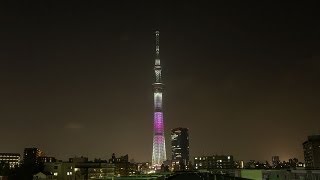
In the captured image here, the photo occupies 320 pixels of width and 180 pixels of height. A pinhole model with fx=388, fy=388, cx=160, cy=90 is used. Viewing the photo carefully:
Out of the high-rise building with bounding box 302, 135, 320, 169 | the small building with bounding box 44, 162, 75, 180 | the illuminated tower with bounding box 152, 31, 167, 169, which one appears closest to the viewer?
the small building with bounding box 44, 162, 75, 180

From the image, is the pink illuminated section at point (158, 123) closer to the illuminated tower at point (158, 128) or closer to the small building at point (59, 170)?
the illuminated tower at point (158, 128)

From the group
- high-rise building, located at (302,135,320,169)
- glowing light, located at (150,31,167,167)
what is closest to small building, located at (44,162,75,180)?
glowing light, located at (150,31,167,167)

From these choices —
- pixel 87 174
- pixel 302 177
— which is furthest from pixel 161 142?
pixel 302 177

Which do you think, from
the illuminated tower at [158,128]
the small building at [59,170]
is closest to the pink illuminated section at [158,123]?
the illuminated tower at [158,128]

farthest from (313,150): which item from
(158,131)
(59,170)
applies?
(59,170)

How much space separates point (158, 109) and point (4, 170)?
82465mm

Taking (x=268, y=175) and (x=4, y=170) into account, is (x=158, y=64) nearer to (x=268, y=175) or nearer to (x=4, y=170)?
(x=4, y=170)

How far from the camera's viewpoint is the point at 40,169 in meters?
83.4

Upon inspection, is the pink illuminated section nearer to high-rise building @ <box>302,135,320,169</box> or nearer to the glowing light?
the glowing light

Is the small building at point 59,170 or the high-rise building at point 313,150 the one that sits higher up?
the high-rise building at point 313,150

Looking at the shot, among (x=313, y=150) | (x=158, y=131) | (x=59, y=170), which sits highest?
(x=158, y=131)

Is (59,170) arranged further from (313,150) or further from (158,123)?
(313,150)

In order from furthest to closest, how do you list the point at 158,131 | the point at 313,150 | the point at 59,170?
1. the point at 313,150
2. the point at 158,131
3. the point at 59,170

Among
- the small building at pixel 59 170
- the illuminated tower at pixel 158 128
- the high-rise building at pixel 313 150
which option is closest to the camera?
the small building at pixel 59 170
